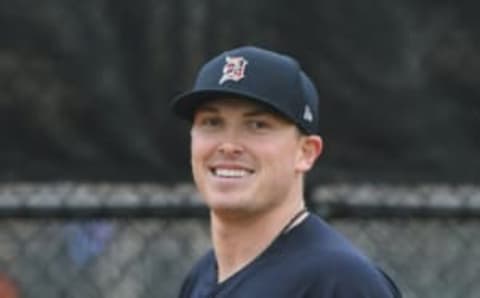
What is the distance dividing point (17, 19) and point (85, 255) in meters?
0.68

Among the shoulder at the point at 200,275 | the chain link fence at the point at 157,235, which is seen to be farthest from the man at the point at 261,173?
the chain link fence at the point at 157,235

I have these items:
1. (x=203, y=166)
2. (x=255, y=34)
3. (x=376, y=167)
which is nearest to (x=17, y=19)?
(x=255, y=34)

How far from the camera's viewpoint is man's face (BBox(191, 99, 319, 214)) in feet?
9.52

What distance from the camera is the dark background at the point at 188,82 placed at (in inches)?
163

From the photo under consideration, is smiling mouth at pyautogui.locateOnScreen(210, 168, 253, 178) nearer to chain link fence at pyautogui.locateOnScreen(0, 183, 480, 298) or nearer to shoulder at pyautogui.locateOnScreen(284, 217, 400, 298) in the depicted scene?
shoulder at pyautogui.locateOnScreen(284, 217, 400, 298)

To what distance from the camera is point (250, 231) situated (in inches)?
116

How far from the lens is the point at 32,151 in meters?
4.18

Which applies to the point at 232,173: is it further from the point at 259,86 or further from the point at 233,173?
the point at 259,86

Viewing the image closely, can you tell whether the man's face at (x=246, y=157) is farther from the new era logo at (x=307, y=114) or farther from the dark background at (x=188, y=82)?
the dark background at (x=188, y=82)

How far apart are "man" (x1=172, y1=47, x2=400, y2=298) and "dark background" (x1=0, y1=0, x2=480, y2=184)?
1.15 meters

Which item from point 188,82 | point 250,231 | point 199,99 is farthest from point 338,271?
point 188,82

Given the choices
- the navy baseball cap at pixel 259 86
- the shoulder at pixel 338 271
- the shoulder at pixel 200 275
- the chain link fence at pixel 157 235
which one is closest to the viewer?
the shoulder at pixel 338 271

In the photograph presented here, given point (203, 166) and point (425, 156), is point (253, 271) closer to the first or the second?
point (203, 166)

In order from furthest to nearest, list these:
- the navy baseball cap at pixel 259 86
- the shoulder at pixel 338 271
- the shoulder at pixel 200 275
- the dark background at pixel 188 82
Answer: the dark background at pixel 188 82 < the shoulder at pixel 200 275 < the navy baseball cap at pixel 259 86 < the shoulder at pixel 338 271
